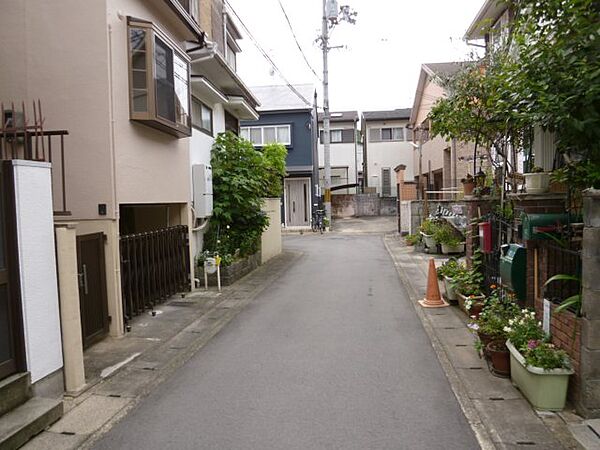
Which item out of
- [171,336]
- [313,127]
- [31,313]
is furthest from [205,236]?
[313,127]

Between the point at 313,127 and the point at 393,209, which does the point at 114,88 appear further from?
the point at 393,209

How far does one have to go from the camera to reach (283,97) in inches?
1102

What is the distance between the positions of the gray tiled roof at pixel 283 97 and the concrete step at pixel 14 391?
2261cm

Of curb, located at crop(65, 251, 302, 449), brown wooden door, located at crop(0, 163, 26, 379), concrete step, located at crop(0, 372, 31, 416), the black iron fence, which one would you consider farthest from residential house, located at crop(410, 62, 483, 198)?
concrete step, located at crop(0, 372, 31, 416)

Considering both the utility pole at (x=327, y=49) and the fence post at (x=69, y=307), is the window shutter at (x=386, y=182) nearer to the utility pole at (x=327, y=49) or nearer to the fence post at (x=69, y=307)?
the utility pole at (x=327, y=49)

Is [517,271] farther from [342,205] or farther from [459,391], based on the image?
[342,205]

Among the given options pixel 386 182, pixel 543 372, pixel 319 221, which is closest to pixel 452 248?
pixel 319 221

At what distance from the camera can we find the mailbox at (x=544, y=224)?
5480 millimetres

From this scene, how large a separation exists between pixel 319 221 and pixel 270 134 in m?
5.19

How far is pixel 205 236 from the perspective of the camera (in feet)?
41.2

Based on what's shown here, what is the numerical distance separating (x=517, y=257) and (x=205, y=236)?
8.04 metres

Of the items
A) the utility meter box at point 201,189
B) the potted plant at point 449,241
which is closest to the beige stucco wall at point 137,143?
the utility meter box at point 201,189

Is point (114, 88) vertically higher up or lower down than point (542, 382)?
higher up

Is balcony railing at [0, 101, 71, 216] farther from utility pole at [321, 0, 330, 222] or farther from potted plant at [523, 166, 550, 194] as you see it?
utility pole at [321, 0, 330, 222]
